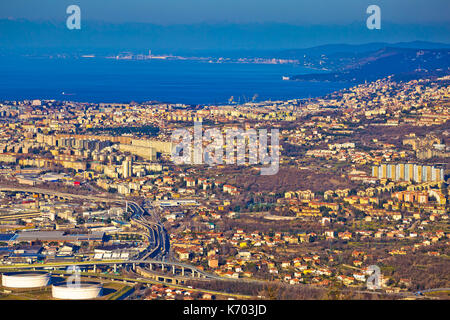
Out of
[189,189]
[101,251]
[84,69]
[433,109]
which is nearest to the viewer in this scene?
[101,251]

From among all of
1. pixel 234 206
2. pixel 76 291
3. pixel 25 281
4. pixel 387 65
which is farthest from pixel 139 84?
pixel 76 291

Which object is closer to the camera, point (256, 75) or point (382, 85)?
point (382, 85)

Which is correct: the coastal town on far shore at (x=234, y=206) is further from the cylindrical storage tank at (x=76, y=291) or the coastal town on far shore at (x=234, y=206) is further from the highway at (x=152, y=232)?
the cylindrical storage tank at (x=76, y=291)

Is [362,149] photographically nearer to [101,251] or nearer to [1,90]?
[101,251]

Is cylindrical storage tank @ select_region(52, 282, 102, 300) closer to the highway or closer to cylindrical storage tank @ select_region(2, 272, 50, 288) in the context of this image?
cylindrical storage tank @ select_region(2, 272, 50, 288)

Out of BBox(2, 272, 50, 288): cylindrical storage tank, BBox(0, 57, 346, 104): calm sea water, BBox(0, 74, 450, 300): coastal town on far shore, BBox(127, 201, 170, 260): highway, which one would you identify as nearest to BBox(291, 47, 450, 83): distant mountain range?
BBox(0, 57, 346, 104): calm sea water
